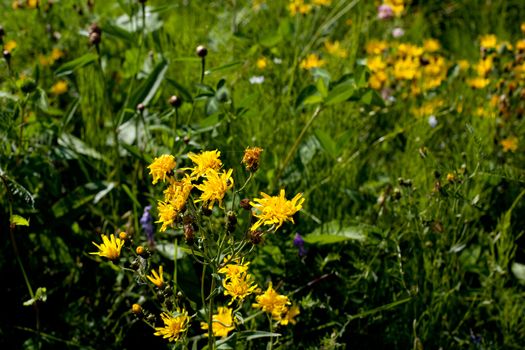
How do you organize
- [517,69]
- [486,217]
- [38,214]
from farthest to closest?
[517,69]
[486,217]
[38,214]

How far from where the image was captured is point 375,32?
10.7 feet

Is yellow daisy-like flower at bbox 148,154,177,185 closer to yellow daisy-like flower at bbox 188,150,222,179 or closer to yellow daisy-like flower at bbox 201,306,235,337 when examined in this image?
yellow daisy-like flower at bbox 188,150,222,179

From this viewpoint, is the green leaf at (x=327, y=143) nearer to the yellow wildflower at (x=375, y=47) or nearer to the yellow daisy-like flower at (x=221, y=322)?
the yellow daisy-like flower at (x=221, y=322)

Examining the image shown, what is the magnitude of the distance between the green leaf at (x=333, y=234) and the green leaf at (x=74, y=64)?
803 millimetres

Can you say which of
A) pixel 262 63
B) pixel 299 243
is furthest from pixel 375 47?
pixel 299 243

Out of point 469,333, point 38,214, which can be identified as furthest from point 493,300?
point 38,214

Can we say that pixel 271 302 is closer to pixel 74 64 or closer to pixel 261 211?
pixel 261 211

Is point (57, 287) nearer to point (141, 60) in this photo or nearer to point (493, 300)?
point (141, 60)

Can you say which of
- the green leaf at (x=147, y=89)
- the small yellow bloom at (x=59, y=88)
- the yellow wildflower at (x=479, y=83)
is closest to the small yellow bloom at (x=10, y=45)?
the small yellow bloom at (x=59, y=88)

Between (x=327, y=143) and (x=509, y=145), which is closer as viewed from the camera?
(x=327, y=143)

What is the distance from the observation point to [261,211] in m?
1.33

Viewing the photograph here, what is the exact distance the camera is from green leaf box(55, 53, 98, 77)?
1.84 metres

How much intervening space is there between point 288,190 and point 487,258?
61 centimetres

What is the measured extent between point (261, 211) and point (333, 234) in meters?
0.41
